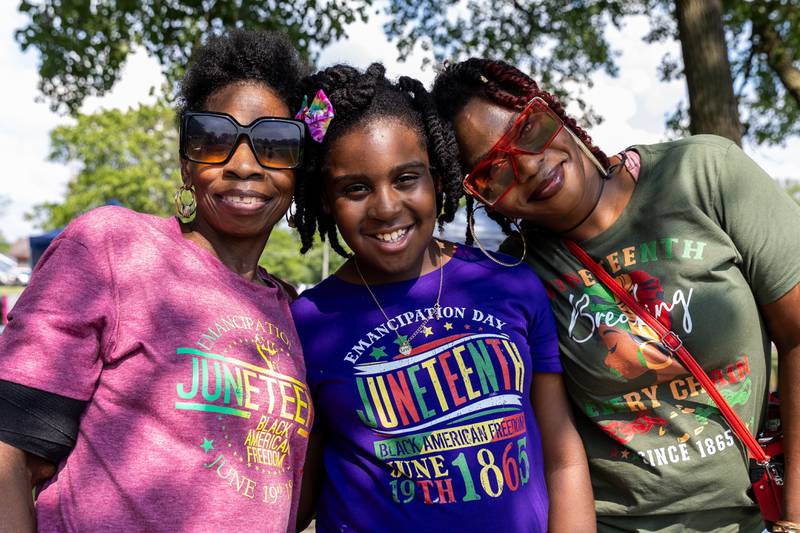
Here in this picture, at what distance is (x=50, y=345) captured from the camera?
1660mm

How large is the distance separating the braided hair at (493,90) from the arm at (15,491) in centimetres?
166

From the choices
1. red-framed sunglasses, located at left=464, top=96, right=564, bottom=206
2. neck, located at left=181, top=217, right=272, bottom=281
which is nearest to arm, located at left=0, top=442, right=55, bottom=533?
neck, located at left=181, top=217, right=272, bottom=281

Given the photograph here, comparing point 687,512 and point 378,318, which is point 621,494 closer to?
point 687,512

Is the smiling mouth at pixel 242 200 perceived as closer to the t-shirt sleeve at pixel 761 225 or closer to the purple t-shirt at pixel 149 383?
the purple t-shirt at pixel 149 383

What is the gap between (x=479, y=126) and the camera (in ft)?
8.10

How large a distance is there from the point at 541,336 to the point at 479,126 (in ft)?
2.56

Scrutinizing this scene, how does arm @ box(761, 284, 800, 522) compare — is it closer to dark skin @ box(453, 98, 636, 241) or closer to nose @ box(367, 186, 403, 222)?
dark skin @ box(453, 98, 636, 241)

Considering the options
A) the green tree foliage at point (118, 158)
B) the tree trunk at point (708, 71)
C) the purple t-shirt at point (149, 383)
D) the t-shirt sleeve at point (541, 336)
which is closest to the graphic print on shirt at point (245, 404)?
the purple t-shirt at point (149, 383)

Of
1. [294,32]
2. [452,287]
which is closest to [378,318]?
[452,287]

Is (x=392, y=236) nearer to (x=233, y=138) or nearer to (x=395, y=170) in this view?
(x=395, y=170)

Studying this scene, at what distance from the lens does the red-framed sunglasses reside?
2402mm

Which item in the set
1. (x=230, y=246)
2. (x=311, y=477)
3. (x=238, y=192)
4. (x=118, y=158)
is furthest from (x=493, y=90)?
(x=118, y=158)

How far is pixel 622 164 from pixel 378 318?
1.05 meters

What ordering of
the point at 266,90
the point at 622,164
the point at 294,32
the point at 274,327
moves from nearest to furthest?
the point at 274,327
the point at 266,90
the point at 622,164
the point at 294,32
